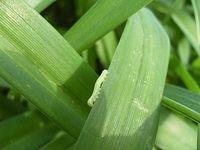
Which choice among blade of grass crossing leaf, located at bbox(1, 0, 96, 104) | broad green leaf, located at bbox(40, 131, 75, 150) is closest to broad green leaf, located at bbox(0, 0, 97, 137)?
blade of grass crossing leaf, located at bbox(1, 0, 96, 104)

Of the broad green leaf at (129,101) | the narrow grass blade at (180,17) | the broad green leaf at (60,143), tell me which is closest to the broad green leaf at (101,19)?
the broad green leaf at (129,101)

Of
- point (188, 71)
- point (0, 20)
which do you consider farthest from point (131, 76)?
point (188, 71)

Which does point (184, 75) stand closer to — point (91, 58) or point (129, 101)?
point (91, 58)

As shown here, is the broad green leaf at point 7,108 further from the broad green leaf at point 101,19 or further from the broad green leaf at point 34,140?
the broad green leaf at point 101,19

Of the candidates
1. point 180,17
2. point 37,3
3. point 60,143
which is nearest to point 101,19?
point 37,3

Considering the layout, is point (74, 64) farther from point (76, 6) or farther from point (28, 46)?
point (76, 6)

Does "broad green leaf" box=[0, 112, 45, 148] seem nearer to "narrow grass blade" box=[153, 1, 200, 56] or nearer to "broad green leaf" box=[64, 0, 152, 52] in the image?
"broad green leaf" box=[64, 0, 152, 52]
